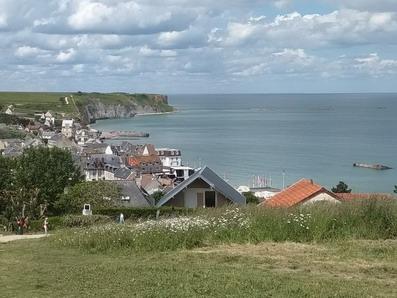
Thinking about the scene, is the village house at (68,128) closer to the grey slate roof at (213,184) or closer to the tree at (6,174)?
the tree at (6,174)

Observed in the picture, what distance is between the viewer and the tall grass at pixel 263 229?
1188 cm

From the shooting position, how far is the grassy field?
7633 millimetres

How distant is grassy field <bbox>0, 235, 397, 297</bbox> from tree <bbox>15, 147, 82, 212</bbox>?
3072 centimetres

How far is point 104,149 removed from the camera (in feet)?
371

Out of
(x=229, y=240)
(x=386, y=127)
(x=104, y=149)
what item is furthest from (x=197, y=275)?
(x=386, y=127)

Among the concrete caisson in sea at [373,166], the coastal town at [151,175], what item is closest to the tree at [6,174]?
the coastal town at [151,175]

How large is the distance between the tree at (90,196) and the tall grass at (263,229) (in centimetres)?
2279

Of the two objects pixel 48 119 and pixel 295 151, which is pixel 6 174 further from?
pixel 48 119

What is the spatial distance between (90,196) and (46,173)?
889cm

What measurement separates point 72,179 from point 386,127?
134 m

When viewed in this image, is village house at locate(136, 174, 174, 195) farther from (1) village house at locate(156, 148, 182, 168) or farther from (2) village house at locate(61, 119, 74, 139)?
(2) village house at locate(61, 119, 74, 139)

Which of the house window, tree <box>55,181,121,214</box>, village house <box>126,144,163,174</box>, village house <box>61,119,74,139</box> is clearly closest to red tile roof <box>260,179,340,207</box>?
the house window

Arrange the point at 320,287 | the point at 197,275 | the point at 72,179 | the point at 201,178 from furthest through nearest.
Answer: the point at 72,179 < the point at 201,178 < the point at 197,275 < the point at 320,287

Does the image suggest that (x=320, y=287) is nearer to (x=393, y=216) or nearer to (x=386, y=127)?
(x=393, y=216)
